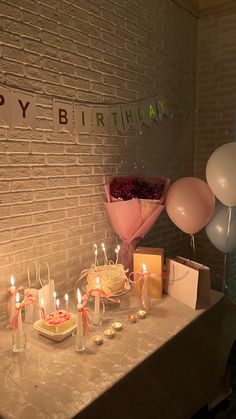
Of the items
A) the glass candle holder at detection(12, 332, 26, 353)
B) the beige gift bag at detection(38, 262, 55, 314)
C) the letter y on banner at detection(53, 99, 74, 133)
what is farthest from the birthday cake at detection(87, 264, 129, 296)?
the letter y on banner at detection(53, 99, 74, 133)

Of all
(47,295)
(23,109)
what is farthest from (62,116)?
(47,295)

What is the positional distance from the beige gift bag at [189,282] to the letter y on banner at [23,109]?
3.79 ft

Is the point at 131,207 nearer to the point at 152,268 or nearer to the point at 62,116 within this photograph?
the point at 152,268

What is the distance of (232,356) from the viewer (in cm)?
271

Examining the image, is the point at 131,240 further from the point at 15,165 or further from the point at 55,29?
the point at 55,29

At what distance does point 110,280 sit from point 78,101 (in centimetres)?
113

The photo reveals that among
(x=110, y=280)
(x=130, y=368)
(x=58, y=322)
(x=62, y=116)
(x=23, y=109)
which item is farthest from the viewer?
(x=62, y=116)

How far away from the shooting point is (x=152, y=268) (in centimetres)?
201

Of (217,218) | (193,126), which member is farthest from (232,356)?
(193,126)

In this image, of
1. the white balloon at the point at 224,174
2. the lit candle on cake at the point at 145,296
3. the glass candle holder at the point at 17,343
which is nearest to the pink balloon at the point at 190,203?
the white balloon at the point at 224,174

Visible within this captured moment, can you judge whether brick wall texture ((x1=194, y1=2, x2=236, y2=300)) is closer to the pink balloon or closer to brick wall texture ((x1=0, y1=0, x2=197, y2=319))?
brick wall texture ((x1=0, y1=0, x2=197, y2=319))

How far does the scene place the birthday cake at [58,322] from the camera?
1.57m

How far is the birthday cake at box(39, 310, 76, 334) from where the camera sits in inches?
61.9

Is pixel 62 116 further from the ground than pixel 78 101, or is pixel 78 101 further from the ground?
pixel 78 101
